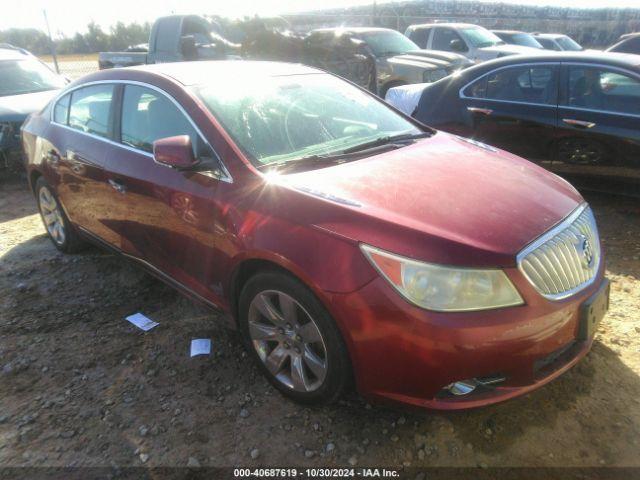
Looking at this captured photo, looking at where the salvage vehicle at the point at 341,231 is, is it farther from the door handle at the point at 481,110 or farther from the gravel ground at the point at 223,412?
the door handle at the point at 481,110

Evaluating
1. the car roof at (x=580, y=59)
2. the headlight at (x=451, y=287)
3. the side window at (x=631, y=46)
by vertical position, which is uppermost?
the car roof at (x=580, y=59)

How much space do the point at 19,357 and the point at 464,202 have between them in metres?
2.81

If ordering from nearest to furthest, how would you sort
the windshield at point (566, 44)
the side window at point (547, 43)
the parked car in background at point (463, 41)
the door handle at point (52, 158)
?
the door handle at point (52, 158), the parked car in background at point (463, 41), the side window at point (547, 43), the windshield at point (566, 44)

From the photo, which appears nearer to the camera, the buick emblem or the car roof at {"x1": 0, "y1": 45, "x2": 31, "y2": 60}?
the buick emblem

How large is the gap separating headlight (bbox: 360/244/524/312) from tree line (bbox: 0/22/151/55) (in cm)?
3553

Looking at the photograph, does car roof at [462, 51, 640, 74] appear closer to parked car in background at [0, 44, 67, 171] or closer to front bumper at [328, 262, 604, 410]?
front bumper at [328, 262, 604, 410]

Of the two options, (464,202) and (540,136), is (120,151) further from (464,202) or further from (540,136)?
(540,136)

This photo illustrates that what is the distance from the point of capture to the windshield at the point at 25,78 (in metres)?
7.56

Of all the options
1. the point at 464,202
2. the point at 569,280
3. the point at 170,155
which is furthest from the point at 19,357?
the point at 569,280

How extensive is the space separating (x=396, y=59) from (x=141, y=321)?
26.3ft

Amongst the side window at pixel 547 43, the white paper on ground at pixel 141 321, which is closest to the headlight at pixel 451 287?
the white paper on ground at pixel 141 321

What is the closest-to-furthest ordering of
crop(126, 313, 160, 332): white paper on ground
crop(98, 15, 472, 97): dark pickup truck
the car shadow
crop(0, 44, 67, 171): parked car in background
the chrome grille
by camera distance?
the chrome grille → crop(126, 313, 160, 332): white paper on ground → the car shadow → crop(0, 44, 67, 171): parked car in background → crop(98, 15, 472, 97): dark pickup truck

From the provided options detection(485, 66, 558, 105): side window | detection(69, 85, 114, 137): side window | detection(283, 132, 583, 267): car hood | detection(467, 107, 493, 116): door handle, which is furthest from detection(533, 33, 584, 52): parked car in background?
detection(69, 85, 114, 137): side window

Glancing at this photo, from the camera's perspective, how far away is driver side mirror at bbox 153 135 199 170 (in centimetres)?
258
